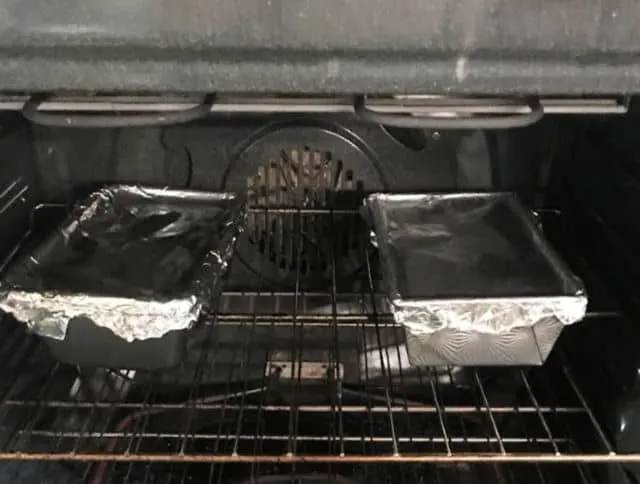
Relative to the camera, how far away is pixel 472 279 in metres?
0.90

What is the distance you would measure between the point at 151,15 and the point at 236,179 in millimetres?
421

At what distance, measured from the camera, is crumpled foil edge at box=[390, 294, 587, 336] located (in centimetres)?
83

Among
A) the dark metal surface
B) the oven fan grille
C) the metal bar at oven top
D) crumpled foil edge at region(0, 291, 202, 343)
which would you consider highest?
the oven fan grille

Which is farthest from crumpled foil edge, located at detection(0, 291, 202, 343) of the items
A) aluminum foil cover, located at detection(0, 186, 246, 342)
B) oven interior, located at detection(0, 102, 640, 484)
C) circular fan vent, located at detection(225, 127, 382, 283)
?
circular fan vent, located at detection(225, 127, 382, 283)

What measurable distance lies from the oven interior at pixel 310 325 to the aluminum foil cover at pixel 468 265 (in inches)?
2.0

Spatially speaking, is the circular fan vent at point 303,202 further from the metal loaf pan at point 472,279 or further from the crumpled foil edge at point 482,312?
the crumpled foil edge at point 482,312

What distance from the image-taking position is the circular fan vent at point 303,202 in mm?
1033

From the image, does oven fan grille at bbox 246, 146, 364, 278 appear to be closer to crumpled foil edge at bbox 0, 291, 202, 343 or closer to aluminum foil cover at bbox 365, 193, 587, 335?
aluminum foil cover at bbox 365, 193, 587, 335

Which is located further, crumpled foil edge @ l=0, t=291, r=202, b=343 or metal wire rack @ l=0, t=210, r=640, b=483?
metal wire rack @ l=0, t=210, r=640, b=483

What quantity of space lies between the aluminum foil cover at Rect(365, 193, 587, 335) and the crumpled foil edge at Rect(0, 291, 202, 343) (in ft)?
0.74

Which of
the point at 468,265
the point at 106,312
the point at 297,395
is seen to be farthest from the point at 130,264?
the point at 468,265

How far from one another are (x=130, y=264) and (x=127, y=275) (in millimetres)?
26

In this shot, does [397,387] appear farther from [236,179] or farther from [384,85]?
[384,85]

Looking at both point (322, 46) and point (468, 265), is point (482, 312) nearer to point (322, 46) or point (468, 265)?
point (468, 265)
